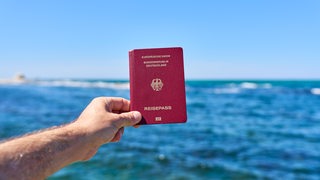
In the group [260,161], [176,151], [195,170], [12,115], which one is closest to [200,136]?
[176,151]

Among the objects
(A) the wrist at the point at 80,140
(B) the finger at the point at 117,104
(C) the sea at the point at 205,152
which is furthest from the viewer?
(C) the sea at the point at 205,152

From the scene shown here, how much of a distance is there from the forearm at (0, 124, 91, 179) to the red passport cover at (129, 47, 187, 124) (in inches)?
16.3

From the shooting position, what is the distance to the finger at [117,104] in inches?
94.5

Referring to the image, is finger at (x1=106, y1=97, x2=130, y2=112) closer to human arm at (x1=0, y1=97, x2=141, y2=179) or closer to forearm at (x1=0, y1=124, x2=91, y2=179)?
human arm at (x1=0, y1=97, x2=141, y2=179)

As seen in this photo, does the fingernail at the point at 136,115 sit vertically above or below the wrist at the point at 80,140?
above

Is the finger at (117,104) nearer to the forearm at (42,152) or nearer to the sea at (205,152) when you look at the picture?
the forearm at (42,152)

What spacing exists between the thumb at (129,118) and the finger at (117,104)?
0.15 m

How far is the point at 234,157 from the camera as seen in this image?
8.93 meters

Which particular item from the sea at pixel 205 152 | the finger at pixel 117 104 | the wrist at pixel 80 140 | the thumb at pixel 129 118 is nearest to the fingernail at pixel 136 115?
the thumb at pixel 129 118

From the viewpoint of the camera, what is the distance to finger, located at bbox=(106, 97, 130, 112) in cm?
240

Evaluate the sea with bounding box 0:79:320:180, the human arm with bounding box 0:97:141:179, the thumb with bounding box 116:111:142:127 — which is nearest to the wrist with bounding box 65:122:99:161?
the human arm with bounding box 0:97:141:179

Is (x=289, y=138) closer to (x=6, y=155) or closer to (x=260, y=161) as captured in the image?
(x=260, y=161)

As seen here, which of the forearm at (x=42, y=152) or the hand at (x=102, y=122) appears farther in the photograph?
the hand at (x=102, y=122)

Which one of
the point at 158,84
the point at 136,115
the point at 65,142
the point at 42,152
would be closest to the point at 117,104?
the point at 136,115
